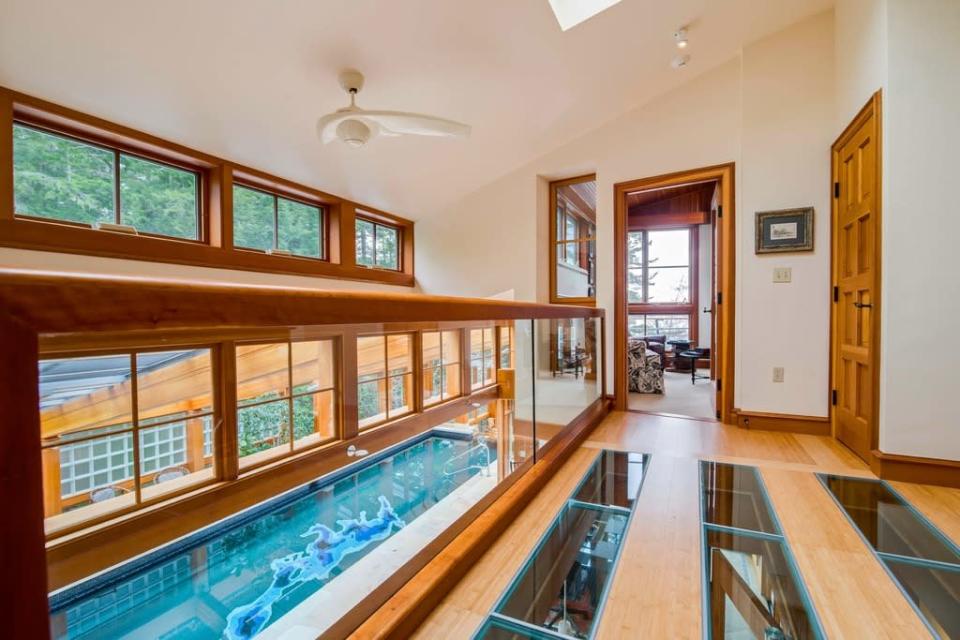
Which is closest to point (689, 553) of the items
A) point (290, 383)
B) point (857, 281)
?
point (290, 383)

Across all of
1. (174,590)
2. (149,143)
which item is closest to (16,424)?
(174,590)

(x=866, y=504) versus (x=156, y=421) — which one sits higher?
Answer: (x=156, y=421)

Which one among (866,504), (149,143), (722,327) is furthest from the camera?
(722,327)

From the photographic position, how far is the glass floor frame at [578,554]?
116 centimetres

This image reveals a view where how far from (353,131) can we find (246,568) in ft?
7.48

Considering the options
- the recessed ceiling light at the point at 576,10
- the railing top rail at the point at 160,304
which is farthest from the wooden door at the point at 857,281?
the railing top rail at the point at 160,304

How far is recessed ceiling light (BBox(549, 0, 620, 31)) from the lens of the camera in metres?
2.82

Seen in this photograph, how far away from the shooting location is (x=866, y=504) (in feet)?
6.15

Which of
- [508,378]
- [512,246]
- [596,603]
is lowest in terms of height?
[596,603]

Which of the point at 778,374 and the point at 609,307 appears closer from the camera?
the point at 778,374

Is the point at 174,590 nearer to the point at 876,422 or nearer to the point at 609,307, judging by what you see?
the point at 876,422

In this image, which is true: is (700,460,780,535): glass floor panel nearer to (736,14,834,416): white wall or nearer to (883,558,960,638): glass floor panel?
(883,558,960,638): glass floor panel

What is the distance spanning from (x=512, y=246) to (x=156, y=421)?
413 centimetres

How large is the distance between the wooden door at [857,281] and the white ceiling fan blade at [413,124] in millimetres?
2264
